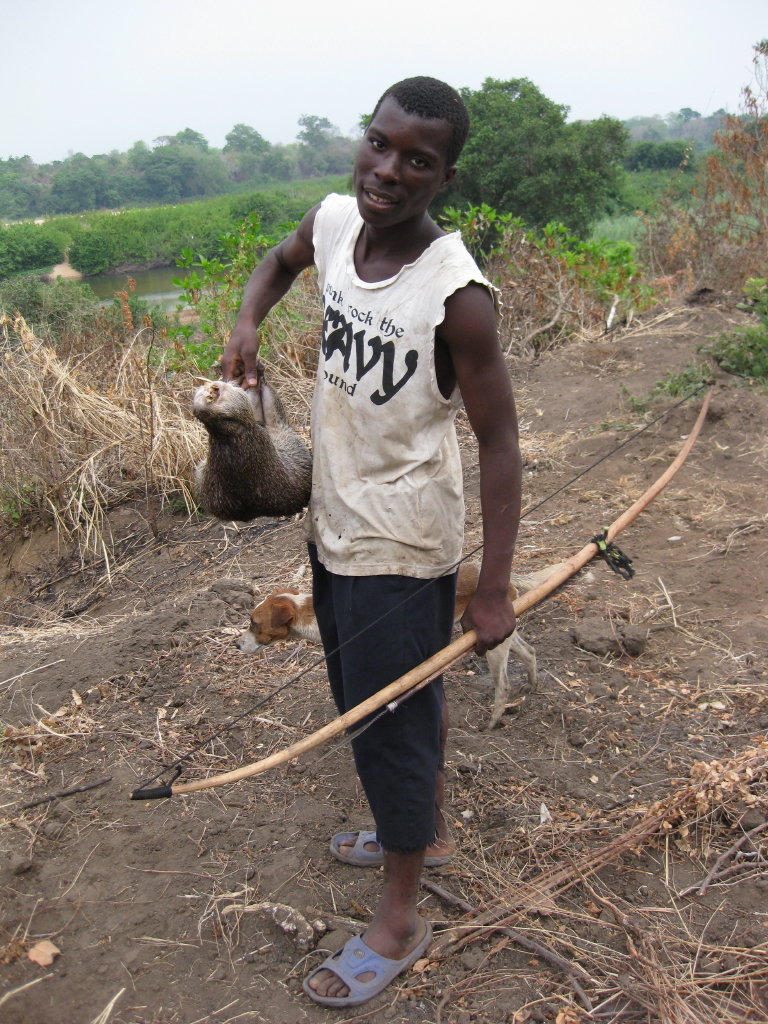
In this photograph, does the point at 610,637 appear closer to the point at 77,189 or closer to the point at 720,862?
the point at 720,862

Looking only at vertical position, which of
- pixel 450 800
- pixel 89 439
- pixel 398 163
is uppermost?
pixel 398 163

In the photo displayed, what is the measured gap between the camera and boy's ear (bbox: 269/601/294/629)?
3615 millimetres

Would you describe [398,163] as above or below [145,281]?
above

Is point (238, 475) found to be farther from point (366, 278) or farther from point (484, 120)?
point (484, 120)

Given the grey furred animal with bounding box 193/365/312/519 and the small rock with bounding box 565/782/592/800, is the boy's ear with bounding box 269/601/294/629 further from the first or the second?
the small rock with bounding box 565/782/592/800

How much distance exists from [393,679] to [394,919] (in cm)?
76

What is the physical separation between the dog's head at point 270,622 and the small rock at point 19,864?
1347 mm

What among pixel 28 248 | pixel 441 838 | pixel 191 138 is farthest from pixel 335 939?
pixel 191 138

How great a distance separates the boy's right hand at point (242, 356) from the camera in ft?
7.52

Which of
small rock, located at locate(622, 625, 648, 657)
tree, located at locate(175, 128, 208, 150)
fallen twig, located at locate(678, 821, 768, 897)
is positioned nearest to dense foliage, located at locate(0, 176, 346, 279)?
small rock, located at locate(622, 625, 648, 657)

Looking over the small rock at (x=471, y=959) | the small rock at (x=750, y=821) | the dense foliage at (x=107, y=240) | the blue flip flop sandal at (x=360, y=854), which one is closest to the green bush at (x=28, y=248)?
the dense foliage at (x=107, y=240)

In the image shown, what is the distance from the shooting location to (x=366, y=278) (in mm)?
1906

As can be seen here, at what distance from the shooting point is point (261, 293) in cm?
244

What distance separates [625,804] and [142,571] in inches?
152
